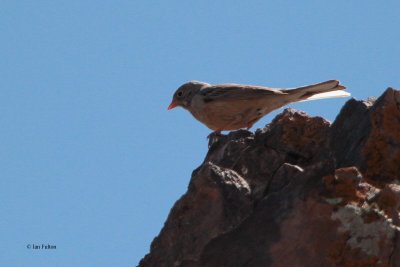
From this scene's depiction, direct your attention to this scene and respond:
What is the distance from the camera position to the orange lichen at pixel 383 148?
6359mm

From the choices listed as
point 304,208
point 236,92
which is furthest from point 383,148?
point 236,92

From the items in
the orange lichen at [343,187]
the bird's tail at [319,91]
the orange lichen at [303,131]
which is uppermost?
the bird's tail at [319,91]

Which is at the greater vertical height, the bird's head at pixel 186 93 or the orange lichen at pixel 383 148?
the bird's head at pixel 186 93

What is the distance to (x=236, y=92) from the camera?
10023 millimetres

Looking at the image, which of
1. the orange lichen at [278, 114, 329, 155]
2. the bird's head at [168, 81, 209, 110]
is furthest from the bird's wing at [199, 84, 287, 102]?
the orange lichen at [278, 114, 329, 155]

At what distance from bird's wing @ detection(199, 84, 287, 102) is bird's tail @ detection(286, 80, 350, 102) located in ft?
0.92

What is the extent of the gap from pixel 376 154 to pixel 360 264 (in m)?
1.65

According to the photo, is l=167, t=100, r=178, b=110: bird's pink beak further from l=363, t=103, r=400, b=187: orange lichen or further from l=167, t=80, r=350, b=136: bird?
l=363, t=103, r=400, b=187: orange lichen

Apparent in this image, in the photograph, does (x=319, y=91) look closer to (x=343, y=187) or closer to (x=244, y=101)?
(x=244, y=101)

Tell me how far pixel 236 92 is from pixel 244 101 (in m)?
0.25

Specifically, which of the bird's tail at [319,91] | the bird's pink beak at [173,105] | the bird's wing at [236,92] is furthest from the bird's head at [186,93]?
the bird's tail at [319,91]

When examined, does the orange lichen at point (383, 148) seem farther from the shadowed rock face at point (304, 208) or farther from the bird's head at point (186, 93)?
the bird's head at point (186, 93)

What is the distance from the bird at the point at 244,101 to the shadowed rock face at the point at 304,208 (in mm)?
2713

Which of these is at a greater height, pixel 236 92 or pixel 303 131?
pixel 236 92
